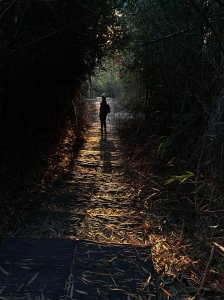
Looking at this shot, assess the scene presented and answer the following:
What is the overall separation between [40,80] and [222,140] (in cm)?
394

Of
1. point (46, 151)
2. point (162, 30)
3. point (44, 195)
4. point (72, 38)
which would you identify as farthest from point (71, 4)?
point (46, 151)

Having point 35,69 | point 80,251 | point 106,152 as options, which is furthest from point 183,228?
point 106,152

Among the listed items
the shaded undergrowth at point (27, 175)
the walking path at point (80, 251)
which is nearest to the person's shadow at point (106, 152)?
the shaded undergrowth at point (27, 175)

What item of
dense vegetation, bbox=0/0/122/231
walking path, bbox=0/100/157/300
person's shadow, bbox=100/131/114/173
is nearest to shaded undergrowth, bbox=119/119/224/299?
walking path, bbox=0/100/157/300

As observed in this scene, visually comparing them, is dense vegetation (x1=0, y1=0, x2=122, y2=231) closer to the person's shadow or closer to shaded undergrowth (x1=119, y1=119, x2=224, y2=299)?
the person's shadow

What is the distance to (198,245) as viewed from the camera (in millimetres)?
3781

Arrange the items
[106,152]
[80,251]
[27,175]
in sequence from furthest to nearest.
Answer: [106,152] < [27,175] < [80,251]

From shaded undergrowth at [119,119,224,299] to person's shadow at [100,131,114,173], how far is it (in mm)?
969

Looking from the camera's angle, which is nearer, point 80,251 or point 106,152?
point 80,251

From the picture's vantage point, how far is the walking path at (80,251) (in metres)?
2.95

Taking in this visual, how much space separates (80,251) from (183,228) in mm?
1180

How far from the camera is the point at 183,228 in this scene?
13.6ft

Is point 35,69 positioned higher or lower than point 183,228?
higher

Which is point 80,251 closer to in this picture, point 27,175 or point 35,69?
point 27,175
